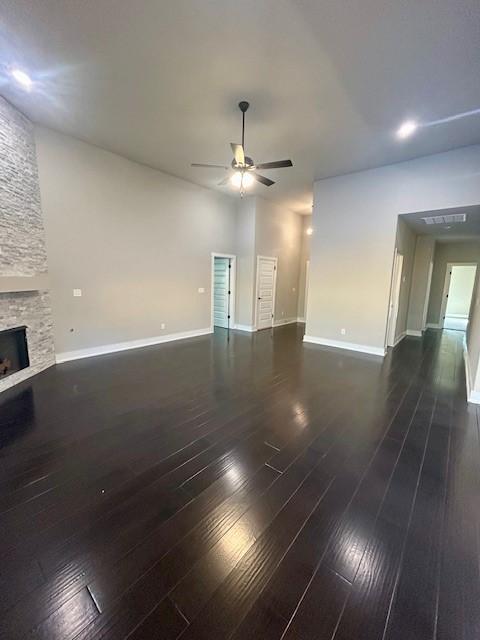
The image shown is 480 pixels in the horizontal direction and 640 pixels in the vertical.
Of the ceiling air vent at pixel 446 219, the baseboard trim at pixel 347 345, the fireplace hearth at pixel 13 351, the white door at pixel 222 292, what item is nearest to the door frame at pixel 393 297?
the baseboard trim at pixel 347 345

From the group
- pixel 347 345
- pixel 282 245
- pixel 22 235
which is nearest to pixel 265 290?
pixel 282 245

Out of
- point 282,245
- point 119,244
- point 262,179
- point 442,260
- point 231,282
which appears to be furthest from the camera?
point 442,260

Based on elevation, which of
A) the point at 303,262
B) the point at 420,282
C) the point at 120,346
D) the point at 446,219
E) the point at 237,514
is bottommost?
the point at 237,514

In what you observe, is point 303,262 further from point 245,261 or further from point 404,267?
point 404,267

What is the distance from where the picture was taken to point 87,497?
179 cm

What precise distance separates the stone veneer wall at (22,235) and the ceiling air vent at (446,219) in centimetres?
666

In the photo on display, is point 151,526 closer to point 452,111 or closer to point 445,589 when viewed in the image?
point 445,589

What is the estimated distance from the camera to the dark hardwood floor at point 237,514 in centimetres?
118

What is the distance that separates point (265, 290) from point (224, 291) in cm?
119

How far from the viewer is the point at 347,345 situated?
5.71 m

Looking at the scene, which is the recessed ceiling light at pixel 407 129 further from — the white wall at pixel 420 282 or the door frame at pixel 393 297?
the white wall at pixel 420 282

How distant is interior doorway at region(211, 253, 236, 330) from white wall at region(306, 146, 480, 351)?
7.58ft

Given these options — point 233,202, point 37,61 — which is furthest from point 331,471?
point 233,202

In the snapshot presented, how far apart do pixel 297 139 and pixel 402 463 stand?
437 cm
